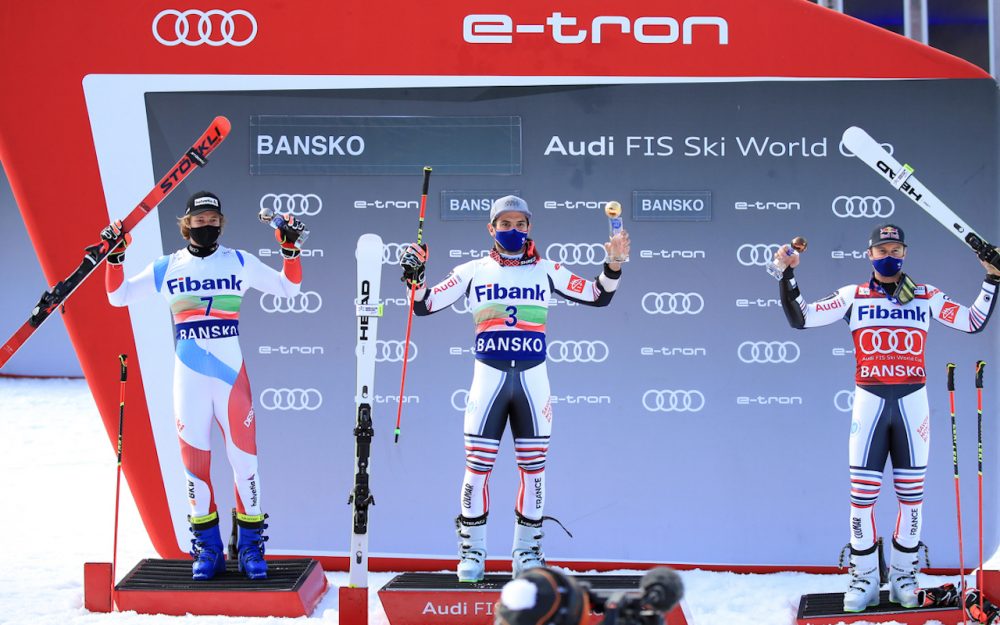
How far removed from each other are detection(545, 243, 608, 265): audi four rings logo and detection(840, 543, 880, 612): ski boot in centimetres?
195

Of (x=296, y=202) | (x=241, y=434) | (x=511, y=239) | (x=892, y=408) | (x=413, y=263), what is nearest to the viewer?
(x=413, y=263)

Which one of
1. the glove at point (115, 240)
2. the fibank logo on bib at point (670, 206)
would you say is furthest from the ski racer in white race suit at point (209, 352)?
the fibank logo on bib at point (670, 206)

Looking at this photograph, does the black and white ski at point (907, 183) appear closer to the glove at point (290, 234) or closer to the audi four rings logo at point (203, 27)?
the glove at point (290, 234)

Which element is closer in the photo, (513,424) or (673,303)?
(513,424)

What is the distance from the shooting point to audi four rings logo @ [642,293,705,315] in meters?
5.48

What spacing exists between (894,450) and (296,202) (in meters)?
3.23

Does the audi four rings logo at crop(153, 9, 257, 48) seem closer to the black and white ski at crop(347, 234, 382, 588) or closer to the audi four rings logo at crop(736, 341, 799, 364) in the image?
the black and white ski at crop(347, 234, 382, 588)

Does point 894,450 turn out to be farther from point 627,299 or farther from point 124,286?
point 124,286

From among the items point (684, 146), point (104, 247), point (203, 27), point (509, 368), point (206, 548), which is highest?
point (203, 27)

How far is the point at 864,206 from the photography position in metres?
5.42

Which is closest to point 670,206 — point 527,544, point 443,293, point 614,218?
point 614,218

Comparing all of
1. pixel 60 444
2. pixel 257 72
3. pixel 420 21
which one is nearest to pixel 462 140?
pixel 420 21

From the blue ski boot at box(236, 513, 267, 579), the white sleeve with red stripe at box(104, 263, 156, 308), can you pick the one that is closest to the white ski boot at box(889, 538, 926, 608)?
the blue ski boot at box(236, 513, 267, 579)

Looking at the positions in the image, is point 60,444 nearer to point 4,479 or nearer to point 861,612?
point 4,479
